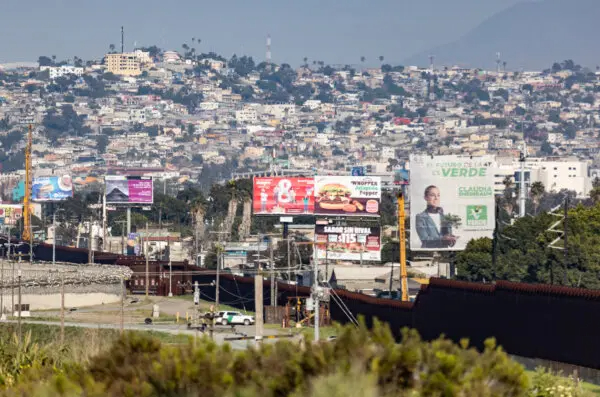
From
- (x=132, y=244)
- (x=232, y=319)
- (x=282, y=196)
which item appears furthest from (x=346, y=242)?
(x=132, y=244)

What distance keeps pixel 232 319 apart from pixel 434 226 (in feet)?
145

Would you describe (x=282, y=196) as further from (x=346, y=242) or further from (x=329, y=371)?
(x=329, y=371)

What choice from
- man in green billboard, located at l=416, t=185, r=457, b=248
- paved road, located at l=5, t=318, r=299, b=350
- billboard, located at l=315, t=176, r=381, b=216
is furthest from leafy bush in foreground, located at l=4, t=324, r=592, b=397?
billboard, located at l=315, t=176, r=381, b=216

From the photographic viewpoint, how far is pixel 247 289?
290 ft

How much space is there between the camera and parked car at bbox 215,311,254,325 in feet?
232

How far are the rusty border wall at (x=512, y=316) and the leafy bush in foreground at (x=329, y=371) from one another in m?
24.4

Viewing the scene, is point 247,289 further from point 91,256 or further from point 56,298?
point 91,256

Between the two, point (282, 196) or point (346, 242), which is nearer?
point (346, 242)

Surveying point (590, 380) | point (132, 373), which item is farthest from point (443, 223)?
point (132, 373)

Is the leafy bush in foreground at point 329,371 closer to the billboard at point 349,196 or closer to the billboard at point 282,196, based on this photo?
Answer: the billboard at point 349,196

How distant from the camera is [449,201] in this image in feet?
372

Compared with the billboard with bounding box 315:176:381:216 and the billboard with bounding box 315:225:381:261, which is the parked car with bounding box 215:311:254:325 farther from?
the billboard with bounding box 315:176:381:216

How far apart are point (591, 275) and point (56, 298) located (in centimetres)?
3060

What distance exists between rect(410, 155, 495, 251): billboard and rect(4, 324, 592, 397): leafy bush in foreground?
92177 mm
